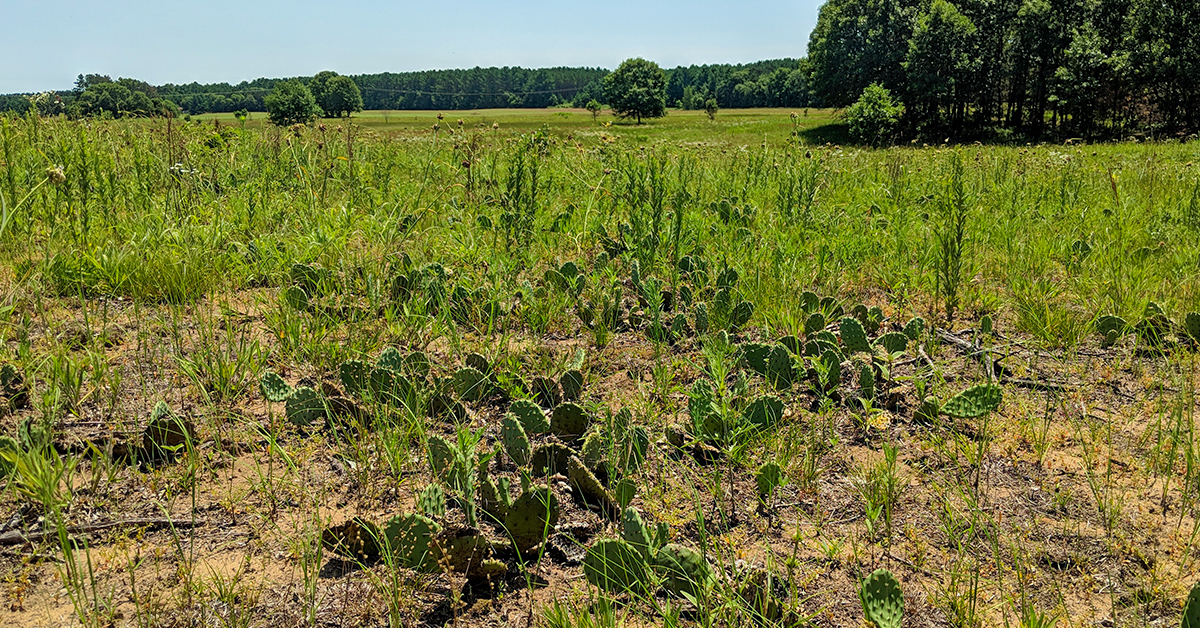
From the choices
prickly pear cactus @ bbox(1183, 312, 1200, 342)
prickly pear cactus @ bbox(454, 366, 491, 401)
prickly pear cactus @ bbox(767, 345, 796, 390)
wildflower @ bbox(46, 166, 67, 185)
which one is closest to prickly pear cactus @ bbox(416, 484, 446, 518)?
prickly pear cactus @ bbox(454, 366, 491, 401)

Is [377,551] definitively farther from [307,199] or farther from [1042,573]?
[307,199]

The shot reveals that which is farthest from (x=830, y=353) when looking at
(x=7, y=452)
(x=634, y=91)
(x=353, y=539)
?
(x=634, y=91)

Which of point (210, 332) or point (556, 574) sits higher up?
point (210, 332)

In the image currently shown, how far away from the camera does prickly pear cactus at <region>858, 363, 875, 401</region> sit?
2.40m

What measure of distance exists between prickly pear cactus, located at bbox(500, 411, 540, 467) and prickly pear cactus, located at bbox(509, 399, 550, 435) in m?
0.15

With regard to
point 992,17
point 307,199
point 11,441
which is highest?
point 992,17

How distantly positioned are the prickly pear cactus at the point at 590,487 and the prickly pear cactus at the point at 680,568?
293mm

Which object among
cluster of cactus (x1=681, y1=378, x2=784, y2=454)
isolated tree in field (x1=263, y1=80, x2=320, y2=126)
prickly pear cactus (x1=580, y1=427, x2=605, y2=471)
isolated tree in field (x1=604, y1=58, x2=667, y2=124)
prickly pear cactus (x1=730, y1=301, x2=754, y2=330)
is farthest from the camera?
isolated tree in field (x1=604, y1=58, x2=667, y2=124)

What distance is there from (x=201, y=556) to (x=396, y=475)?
0.49 metres

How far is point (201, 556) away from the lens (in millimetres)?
1578

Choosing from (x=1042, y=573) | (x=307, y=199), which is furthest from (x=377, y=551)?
(x=307, y=199)

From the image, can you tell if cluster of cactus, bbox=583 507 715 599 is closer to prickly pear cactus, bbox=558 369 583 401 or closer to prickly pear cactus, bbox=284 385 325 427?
prickly pear cactus, bbox=558 369 583 401

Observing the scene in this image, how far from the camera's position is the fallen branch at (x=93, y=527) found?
1567 mm

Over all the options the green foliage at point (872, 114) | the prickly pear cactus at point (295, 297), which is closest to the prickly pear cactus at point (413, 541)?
the prickly pear cactus at point (295, 297)
